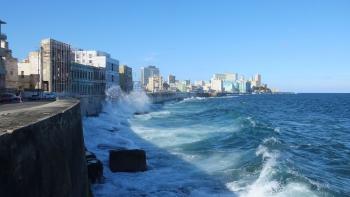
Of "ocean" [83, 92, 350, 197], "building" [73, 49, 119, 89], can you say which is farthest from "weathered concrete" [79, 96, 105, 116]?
"building" [73, 49, 119, 89]

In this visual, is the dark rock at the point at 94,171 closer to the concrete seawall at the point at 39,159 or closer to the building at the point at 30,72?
the concrete seawall at the point at 39,159

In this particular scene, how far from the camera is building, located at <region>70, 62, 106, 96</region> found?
8331 cm

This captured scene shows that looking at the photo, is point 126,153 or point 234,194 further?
point 126,153

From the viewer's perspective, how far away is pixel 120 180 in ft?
58.5

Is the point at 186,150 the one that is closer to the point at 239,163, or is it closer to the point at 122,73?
the point at 239,163

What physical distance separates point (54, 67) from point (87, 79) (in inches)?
609

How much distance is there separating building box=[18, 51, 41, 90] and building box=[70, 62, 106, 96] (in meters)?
5.78

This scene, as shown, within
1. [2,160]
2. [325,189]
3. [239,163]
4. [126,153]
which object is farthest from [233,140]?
[2,160]

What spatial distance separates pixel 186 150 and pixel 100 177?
9719mm

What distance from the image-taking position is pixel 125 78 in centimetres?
12838

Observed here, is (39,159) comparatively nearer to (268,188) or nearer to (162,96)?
(268,188)

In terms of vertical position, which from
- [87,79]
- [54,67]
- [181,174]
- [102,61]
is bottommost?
[181,174]

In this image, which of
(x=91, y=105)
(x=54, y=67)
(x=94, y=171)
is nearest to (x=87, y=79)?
(x=54, y=67)

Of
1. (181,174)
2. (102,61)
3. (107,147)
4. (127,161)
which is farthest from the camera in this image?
(102,61)
